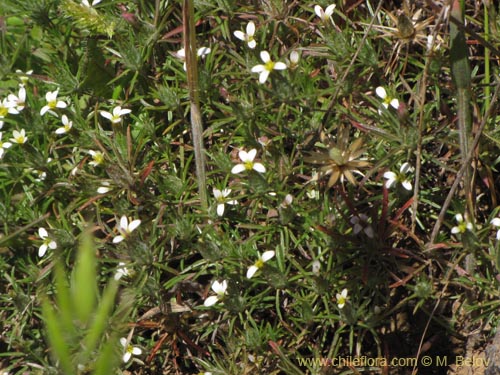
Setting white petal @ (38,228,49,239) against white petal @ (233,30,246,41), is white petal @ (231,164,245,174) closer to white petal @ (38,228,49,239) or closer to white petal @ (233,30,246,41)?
white petal @ (233,30,246,41)

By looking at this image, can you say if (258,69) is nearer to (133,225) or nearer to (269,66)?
(269,66)

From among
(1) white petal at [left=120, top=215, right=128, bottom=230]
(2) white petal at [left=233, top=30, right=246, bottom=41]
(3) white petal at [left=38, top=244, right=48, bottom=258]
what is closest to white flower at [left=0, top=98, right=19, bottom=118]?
(3) white petal at [left=38, top=244, right=48, bottom=258]

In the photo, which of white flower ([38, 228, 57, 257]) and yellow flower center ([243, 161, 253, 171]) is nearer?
yellow flower center ([243, 161, 253, 171])

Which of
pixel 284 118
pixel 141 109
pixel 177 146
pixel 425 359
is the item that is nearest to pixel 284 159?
pixel 284 118

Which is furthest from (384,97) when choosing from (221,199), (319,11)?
(221,199)

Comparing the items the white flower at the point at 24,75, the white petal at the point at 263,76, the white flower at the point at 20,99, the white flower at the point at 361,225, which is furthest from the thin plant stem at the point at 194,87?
the white flower at the point at 24,75

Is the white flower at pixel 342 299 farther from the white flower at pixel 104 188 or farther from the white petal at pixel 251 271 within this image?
the white flower at pixel 104 188

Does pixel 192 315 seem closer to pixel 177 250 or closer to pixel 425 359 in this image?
pixel 177 250
